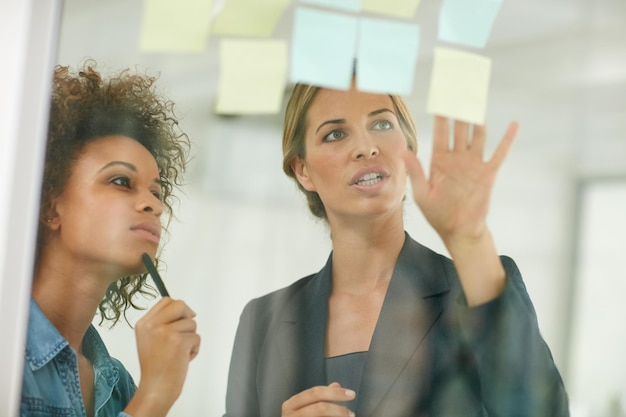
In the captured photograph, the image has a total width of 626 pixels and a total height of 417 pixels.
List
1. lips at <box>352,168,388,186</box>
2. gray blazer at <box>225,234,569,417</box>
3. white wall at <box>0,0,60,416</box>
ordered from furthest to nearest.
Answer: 1. white wall at <box>0,0,60,416</box>
2. lips at <box>352,168,388,186</box>
3. gray blazer at <box>225,234,569,417</box>

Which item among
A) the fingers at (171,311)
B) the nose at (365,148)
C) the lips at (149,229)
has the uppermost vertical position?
the nose at (365,148)


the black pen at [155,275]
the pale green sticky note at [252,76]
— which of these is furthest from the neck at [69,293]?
the pale green sticky note at [252,76]

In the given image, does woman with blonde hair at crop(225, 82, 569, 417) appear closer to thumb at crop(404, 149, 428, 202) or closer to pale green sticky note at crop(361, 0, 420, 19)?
thumb at crop(404, 149, 428, 202)

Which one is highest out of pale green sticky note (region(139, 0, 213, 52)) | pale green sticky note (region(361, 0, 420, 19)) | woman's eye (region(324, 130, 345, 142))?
pale green sticky note (region(361, 0, 420, 19))

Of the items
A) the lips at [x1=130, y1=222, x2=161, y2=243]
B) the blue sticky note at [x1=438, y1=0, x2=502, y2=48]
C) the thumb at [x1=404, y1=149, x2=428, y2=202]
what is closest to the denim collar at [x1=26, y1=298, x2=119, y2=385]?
the lips at [x1=130, y1=222, x2=161, y2=243]

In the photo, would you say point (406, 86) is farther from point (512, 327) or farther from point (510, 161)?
point (512, 327)

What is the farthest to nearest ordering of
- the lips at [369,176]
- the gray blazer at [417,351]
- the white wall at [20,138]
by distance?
the white wall at [20,138], the lips at [369,176], the gray blazer at [417,351]

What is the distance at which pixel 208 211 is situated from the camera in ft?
6.72

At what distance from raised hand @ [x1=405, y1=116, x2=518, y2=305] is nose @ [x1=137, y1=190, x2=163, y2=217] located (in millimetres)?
653

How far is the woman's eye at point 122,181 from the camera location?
209 cm

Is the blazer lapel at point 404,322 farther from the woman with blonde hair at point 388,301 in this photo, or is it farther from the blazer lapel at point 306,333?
the blazer lapel at point 306,333

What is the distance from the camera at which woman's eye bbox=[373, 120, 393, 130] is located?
189cm

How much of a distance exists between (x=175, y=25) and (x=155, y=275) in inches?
25.4

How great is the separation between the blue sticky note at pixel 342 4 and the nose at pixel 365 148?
321 millimetres
